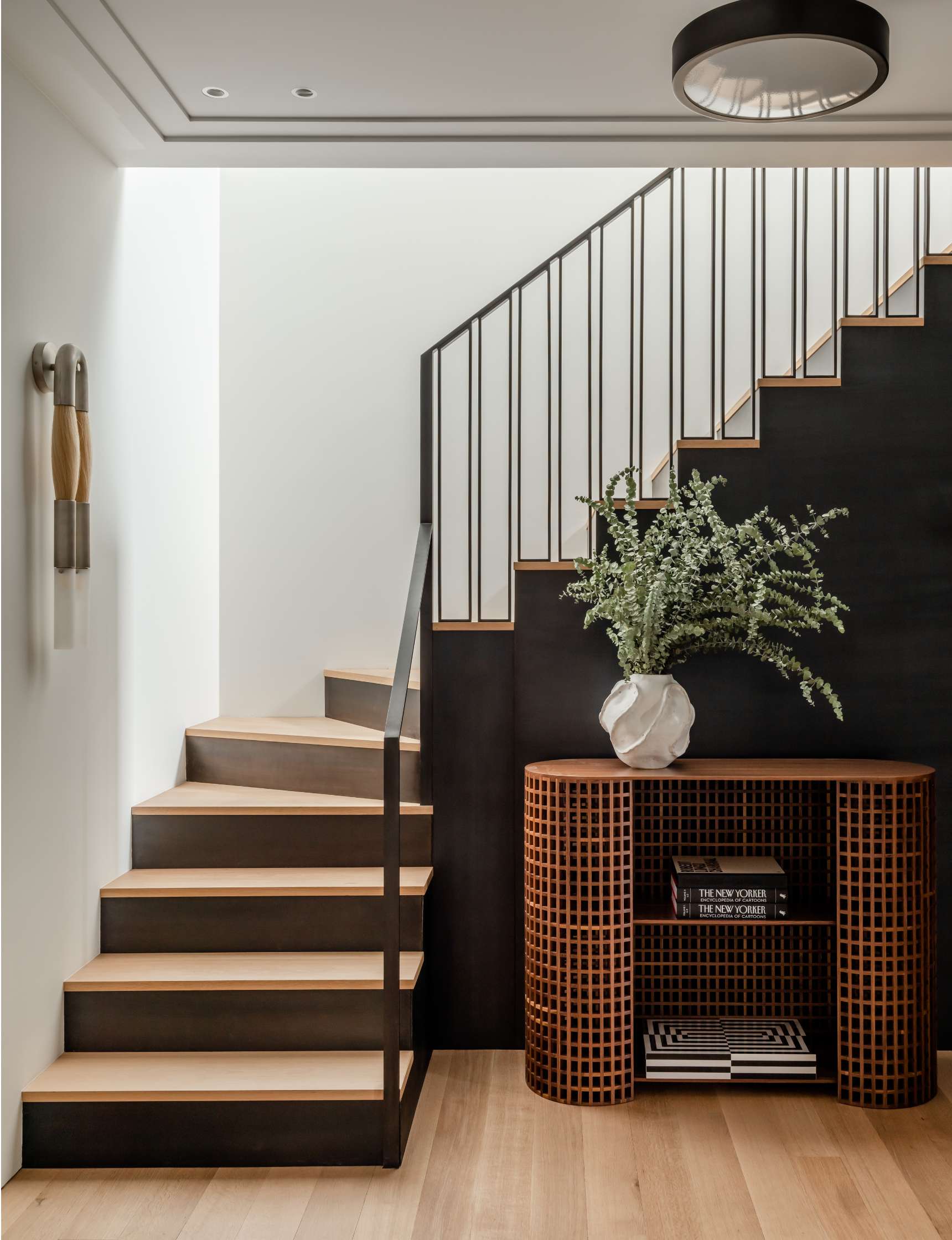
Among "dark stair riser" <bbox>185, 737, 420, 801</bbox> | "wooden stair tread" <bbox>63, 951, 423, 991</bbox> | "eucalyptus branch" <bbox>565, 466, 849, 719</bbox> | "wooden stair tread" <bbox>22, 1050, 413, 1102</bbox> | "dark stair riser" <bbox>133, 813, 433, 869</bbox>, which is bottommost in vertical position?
"wooden stair tread" <bbox>22, 1050, 413, 1102</bbox>

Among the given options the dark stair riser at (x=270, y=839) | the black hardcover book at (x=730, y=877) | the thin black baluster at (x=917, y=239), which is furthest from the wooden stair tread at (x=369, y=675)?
the thin black baluster at (x=917, y=239)

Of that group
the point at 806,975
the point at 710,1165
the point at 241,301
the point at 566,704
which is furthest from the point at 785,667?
the point at 241,301

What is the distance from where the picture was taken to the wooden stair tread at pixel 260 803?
355 cm

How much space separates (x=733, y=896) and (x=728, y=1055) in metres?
0.49

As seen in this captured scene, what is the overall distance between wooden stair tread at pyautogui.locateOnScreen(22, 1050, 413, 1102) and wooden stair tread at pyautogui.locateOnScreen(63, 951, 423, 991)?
186mm

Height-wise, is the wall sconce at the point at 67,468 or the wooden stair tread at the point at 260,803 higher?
the wall sconce at the point at 67,468

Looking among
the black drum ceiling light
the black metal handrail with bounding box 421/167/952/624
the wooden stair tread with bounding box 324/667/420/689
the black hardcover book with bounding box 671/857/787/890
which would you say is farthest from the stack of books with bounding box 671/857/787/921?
the black drum ceiling light

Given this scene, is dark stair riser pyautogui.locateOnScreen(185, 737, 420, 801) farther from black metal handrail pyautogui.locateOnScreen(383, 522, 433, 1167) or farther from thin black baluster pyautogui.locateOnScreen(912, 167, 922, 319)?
thin black baluster pyautogui.locateOnScreen(912, 167, 922, 319)

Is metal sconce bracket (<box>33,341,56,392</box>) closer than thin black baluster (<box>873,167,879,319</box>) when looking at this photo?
Yes

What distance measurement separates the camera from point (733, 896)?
129 inches

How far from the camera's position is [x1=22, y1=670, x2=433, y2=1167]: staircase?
2789mm

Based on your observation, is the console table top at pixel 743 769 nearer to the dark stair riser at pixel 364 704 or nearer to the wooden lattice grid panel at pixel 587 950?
the wooden lattice grid panel at pixel 587 950

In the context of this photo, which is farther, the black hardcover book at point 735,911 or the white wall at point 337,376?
the white wall at point 337,376

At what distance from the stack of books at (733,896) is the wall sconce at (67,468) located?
6.59 feet
